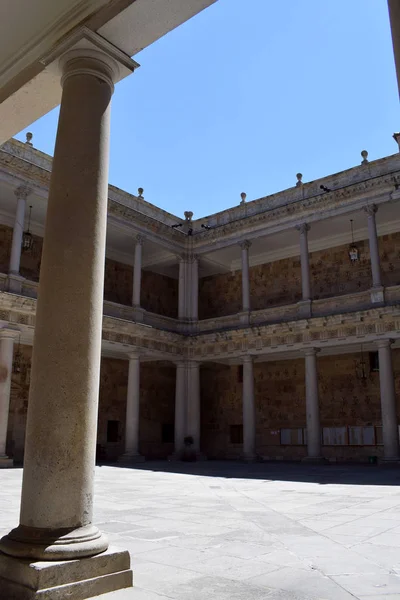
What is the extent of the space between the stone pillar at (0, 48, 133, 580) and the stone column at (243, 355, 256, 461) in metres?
18.9

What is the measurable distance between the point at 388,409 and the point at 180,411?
912 centimetres

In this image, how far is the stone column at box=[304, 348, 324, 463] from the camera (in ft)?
65.5

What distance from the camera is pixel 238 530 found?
19.8 feet

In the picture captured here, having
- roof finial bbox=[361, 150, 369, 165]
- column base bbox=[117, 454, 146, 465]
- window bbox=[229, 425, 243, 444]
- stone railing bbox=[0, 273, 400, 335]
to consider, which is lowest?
column base bbox=[117, 454, 146, 465]

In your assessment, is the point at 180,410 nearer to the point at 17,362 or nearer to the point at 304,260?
the point at 17,362

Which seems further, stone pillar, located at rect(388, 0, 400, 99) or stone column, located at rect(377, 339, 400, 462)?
stone column, located at rect(377, 339, 400, 462)

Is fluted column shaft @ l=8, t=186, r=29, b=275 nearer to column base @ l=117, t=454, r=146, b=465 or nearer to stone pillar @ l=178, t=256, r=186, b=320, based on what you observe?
column base @ l=117, t=454, r=146, b=465

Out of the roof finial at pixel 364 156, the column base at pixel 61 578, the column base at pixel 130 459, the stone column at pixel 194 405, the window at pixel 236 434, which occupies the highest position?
the roof finial at pixel 364 156

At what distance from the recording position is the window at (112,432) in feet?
79.7

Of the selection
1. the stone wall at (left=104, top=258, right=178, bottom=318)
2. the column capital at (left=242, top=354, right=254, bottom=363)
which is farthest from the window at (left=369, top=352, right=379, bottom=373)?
the stone wall at (left=104, top=258, right=178, bottom=318)

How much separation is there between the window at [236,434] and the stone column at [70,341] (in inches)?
930

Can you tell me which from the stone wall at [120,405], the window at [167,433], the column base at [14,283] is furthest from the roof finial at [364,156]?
the window at [167,433]

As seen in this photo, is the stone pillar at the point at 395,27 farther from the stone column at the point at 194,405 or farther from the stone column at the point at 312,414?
the stone column at the point at 194,405

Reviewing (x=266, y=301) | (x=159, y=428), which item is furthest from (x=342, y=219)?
(x=159, y=428)
